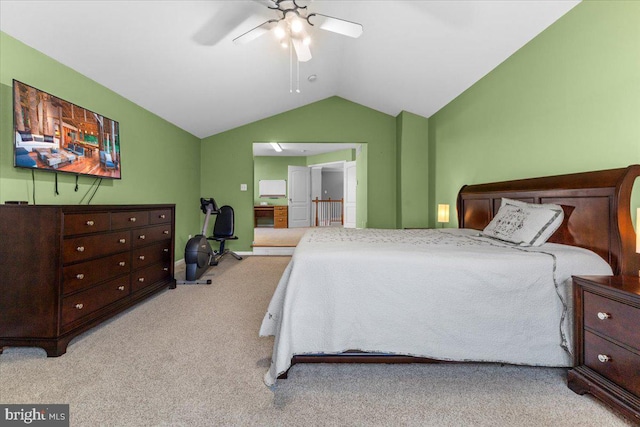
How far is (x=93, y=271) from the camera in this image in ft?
7.32

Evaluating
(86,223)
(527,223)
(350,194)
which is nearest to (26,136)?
(86,223)

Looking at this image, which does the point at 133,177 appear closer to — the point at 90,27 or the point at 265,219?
the point at 90,27

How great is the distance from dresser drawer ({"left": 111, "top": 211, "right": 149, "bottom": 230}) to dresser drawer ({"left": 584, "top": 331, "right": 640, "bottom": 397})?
333 centimetres

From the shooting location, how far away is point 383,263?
1.66 meters

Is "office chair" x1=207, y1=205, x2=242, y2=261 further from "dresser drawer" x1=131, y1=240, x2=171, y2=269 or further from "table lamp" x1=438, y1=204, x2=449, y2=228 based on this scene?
"table lamp" x1=438, y1=204, x2=449, y2=228

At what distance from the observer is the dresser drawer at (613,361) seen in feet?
4.17

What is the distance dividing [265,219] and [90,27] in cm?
802

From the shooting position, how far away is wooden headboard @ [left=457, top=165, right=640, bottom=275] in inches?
68.0

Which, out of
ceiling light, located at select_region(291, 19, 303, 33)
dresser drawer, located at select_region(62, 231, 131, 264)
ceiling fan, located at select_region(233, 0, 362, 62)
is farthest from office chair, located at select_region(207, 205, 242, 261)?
ceiling light, located at select_region(291, 19, 303, 33)

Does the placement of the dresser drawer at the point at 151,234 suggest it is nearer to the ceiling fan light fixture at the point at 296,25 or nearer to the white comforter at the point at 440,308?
the white comforter at the point at 440,308

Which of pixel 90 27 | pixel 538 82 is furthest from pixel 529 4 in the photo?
pixel 90 27

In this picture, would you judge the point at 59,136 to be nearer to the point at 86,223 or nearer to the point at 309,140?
the point at 86,223

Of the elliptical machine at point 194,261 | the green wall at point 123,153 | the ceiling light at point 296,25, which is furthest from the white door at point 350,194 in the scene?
the ceiling light at point 296,25

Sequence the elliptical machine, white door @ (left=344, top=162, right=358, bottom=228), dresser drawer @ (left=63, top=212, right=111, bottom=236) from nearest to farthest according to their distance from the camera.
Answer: dresser drawer @ (left=63, top=212, right=111, bottom=236), the elliptical machine, white door @ (left=344, top=162, right=358, bottom=228)
